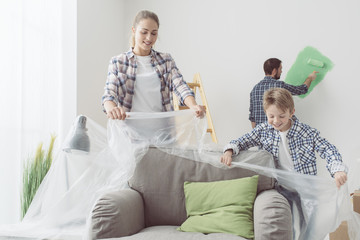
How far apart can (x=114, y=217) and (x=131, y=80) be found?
0.74m

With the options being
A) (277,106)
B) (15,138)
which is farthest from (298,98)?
(15,138)

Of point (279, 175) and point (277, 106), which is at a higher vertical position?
point (277, 106)

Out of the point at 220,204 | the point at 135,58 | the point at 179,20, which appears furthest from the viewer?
the point at 179,20

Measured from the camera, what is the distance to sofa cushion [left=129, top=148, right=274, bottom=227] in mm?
1913

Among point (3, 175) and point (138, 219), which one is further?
point (3, 175)

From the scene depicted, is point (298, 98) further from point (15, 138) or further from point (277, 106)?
point (15, 138)

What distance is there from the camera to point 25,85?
2783 mm

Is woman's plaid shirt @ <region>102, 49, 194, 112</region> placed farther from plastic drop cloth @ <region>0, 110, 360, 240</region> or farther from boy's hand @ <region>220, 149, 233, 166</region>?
boy's hand @ <region>220, 149, 233, 166</region>

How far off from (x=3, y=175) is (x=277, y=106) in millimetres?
1805

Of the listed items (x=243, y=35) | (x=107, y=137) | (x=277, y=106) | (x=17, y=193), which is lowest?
(x=17, y=193)

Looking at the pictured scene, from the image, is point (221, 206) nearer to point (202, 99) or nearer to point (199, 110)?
point (199, 110)

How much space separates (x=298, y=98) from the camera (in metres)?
3.76

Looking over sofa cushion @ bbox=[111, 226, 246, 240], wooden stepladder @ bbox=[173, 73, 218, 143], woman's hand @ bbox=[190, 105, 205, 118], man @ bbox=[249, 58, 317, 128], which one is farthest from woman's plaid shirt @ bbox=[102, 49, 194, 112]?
man @ bbox=[249, 58, 317, 128]

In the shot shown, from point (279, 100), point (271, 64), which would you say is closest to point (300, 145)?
point (279, 100)
